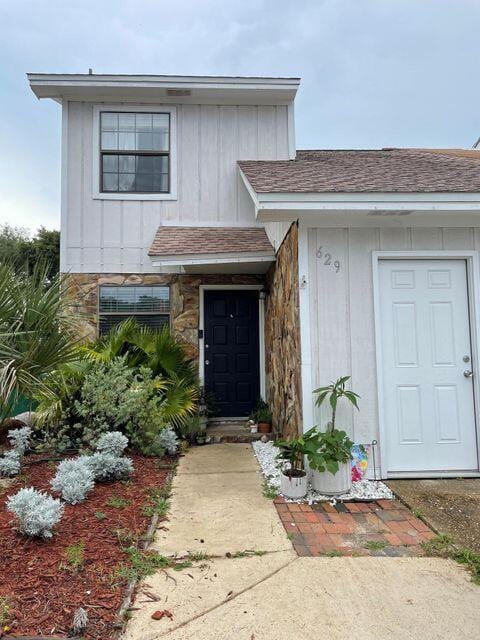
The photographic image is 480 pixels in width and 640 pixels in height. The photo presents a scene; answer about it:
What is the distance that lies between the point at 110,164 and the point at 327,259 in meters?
4.87

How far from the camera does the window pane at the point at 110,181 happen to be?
283 inches

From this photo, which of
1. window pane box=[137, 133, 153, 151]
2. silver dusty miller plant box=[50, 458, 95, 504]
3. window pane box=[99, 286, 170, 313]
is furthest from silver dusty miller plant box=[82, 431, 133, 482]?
window pane box=[137, 133, 153, 151]

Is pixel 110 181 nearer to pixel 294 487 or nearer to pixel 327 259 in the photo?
pixel 327 259

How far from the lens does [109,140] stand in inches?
284

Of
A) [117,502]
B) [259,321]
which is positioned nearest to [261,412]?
[259,321]

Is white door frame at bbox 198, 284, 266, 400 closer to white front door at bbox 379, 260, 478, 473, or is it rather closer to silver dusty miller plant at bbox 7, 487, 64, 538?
white front door at bbox 379, 260, 478, 473

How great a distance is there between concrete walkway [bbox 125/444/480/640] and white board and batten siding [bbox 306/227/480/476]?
5.16ft

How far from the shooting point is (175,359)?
5965 millimetres

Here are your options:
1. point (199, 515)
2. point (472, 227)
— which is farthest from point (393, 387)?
point (199, 515)

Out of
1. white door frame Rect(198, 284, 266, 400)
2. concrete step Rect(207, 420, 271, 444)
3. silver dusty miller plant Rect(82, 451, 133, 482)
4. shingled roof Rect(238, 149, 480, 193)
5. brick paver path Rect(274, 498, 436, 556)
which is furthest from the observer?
white door frame Rect(198, 284, 266, 400)

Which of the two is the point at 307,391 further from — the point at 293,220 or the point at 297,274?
the point at 293,220

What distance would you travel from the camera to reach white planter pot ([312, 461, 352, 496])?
3.83 m

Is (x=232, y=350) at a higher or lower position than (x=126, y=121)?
lower

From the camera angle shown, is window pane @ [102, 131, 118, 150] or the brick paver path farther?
window pane @ [102, 131, 118, 150]
